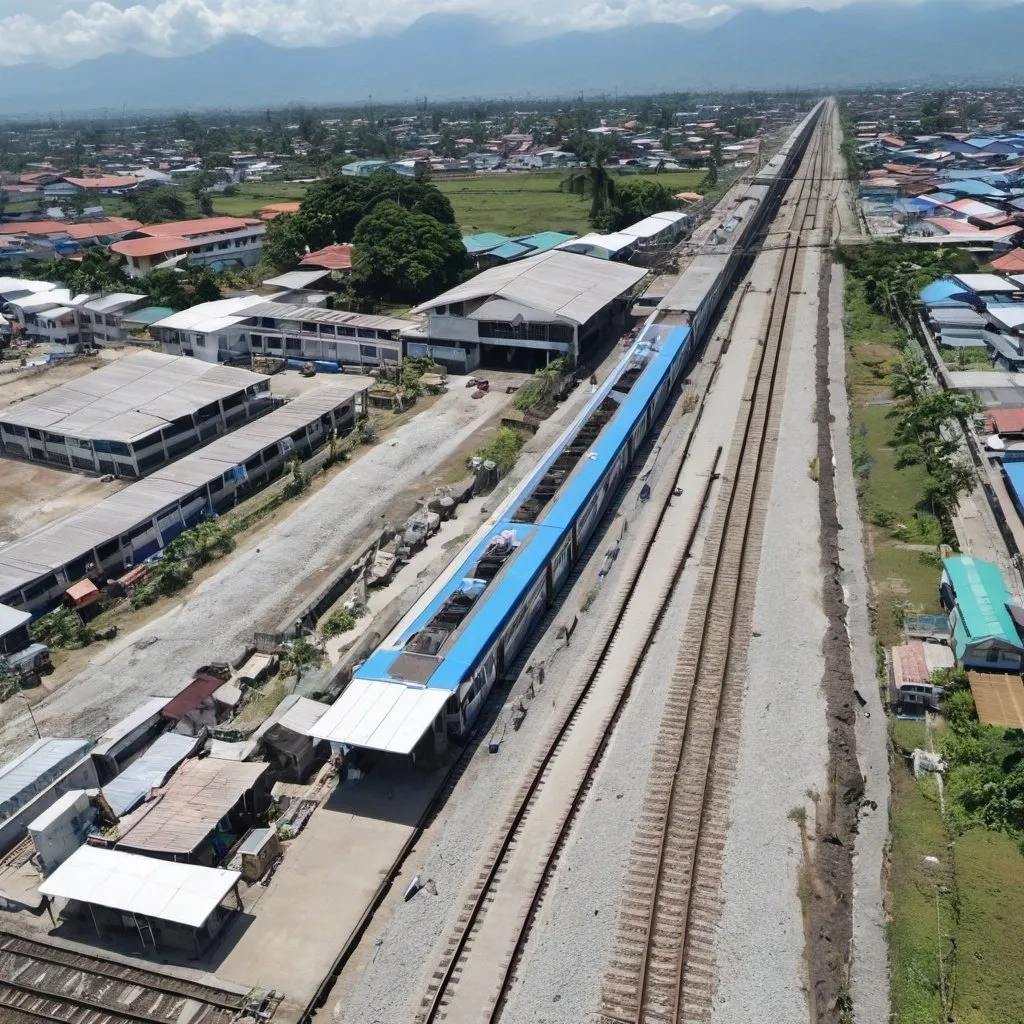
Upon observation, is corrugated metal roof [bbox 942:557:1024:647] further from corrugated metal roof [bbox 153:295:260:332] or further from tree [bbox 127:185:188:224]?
tree [bbox 127:185:188:224]

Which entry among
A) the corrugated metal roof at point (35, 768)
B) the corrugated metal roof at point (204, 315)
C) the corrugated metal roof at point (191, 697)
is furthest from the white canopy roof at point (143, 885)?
the corrugated metal roof at point (204, 315)

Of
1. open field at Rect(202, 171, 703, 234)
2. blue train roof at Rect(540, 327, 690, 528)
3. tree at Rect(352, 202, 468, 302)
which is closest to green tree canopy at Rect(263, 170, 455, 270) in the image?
tree at Rect(352, 202, 468, 302)

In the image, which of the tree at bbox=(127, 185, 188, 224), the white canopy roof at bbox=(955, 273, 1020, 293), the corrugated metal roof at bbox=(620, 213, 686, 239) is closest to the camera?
the white canopy roof at bbox=(955, 273, 1020, 293)

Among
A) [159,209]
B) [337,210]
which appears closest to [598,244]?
[337,210]

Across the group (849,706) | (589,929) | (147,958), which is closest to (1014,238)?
(849,706)

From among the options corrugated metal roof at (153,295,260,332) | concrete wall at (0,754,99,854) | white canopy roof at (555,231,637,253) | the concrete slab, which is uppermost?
white canopy roof at (555,231,637,253)

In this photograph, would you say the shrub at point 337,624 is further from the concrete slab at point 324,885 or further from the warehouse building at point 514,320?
the warehouse building at point 514,320

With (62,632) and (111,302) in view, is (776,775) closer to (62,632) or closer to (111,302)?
(62,632)

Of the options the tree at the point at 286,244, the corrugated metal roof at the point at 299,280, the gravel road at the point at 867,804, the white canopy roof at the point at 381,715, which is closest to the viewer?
the gravel road at the point at 867,804
